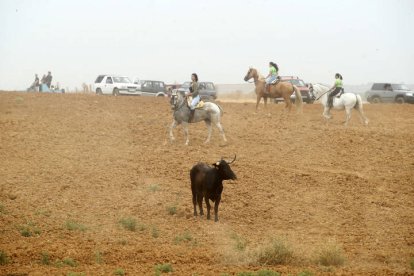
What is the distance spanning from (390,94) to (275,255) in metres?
37.2

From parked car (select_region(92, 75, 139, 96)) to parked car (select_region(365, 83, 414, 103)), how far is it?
16.3 m

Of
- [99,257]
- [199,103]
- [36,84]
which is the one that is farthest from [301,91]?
[99,257]

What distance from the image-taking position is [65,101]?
35.4m

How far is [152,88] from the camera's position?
49375 mm

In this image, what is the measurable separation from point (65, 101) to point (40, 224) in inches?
817

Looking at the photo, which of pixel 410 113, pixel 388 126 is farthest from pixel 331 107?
pixel 410 113

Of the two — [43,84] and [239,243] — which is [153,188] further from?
[43,84]

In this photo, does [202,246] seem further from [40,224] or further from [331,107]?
[331,107]

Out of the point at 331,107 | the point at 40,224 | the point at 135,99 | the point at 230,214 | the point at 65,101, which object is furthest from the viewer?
the point at 135,99

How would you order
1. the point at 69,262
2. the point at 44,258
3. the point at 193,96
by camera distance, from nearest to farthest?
the point at 69,262 < the point at 44,258 < the point at 193,96

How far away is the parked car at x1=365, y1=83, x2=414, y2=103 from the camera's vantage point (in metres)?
47.0

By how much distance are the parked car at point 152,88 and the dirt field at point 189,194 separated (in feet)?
55.8

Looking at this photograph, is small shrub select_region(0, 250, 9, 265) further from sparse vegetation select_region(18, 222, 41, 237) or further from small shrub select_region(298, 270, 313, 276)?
small shrub select_region(298, 270, 313, 276)

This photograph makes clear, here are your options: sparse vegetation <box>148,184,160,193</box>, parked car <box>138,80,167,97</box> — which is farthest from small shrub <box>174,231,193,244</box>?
parked car <box>138,80,167,97</box>
